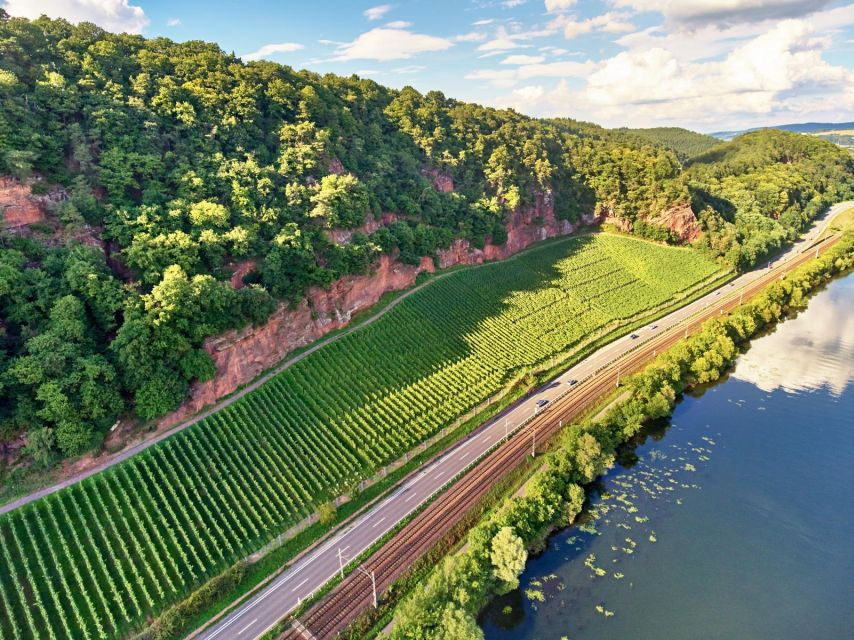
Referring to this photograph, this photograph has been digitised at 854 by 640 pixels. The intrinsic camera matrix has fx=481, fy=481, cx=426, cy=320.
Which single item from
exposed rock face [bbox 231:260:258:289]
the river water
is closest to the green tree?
the river water

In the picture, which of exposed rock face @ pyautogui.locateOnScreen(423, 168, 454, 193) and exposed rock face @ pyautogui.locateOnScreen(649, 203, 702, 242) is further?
exposed rock face @ pyautogui.locateOnScreen(649, 203, 702, 242)

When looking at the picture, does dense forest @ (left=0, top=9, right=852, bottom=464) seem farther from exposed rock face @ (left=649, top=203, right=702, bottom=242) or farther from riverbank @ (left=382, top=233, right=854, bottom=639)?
riverbank @ (left=382, top=233, right=854, bottom=639)

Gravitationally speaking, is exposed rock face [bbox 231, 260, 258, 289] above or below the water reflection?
above

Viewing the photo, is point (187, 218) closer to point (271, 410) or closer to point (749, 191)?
point (271, 410)

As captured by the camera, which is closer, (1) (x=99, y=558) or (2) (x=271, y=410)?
(1) (x=99, y=558)

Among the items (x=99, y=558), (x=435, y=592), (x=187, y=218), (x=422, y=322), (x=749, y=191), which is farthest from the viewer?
(x=749, y=191)

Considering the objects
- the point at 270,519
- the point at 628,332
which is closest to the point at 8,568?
the point at 270,519
